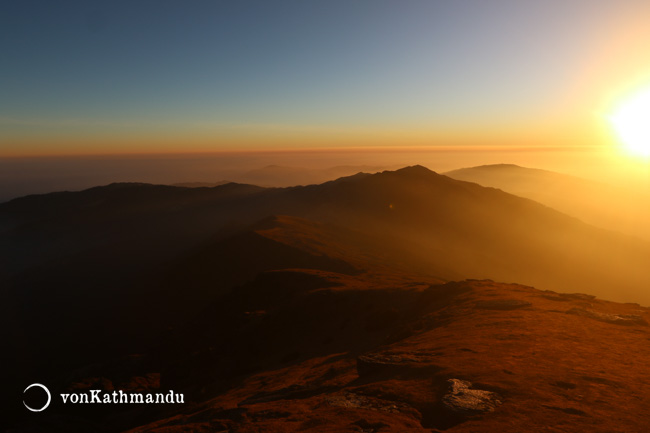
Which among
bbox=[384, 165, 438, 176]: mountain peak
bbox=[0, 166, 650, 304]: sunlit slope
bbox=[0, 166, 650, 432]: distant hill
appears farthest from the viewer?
bbox=[384, 165, 438, 176]: mountain peak

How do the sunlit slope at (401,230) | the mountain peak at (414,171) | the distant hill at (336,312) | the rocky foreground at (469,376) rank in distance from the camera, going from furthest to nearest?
the mountain peak at (414,171)
the sunlit slope at (401,230)
the distant hill at (336,312)
the rocky foreground at (469,376)

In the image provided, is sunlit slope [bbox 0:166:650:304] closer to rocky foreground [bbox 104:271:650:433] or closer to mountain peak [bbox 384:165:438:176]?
mountain peak [bbox 384:165:438:176]

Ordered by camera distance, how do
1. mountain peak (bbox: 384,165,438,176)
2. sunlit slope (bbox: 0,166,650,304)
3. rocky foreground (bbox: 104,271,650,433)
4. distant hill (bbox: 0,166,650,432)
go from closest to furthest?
rocky foreground (bbox: 104,271,650,433), distant hill (bbox: 0,166,650,432), sunlit slope (bbox: 0,166,650,304), mountain peak (bbox: 384,165,438,176)

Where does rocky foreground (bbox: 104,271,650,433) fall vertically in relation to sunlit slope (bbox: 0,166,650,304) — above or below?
above

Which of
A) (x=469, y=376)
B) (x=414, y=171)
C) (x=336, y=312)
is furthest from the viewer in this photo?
(x=414, y=171)

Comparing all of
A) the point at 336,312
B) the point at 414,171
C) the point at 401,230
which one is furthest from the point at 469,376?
the point at 414,171

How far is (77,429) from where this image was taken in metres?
31.8

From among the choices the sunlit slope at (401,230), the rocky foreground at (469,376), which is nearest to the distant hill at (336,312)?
the rocky foreground at (469,376)

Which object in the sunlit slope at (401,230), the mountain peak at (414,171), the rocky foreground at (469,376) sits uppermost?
the mountain peak at (414,171)

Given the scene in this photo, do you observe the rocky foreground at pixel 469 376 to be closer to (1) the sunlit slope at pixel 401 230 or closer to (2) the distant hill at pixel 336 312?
(2) the distant hill at pixel 336 312

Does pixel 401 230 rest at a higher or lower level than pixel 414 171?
lower

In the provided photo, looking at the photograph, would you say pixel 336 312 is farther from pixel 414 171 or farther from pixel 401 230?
pixel 414 171

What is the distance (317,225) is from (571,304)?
61.4 m

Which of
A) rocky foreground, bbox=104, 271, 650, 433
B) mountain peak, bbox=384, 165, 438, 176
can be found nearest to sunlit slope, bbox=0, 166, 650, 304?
mountain peak, bbox=384, 165, 438, 176
